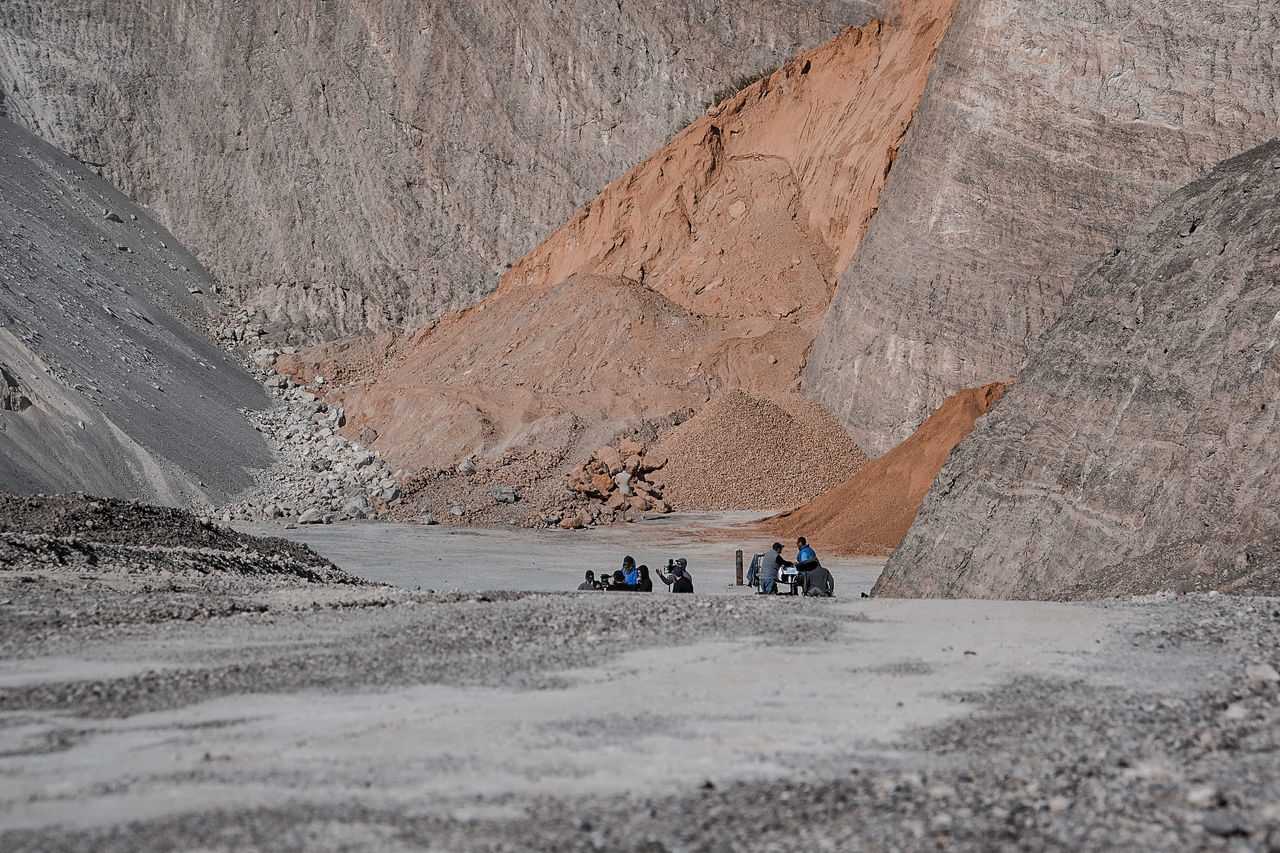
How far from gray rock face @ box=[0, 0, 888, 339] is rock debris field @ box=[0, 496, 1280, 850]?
37.3 meters

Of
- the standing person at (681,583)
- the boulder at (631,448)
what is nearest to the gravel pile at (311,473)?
the boulder at (631,448)

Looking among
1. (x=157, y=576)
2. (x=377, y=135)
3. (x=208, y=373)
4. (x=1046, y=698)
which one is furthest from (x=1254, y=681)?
(x=377, y=135)

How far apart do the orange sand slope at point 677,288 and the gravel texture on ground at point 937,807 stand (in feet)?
89.6

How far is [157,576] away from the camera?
14281mm

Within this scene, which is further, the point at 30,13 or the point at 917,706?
the point at 30,13

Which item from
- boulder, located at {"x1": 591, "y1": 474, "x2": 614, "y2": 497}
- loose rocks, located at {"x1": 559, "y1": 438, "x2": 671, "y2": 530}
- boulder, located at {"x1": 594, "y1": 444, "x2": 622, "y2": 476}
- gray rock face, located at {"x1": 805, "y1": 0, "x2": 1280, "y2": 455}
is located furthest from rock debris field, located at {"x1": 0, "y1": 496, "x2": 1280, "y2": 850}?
gray rock face, located at {"x1": 805, "y1": 0, "x2": 1280, "y2": 455}

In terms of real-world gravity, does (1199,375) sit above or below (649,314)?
below

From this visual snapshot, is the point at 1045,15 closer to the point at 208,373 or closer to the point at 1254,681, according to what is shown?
the point at 208,373

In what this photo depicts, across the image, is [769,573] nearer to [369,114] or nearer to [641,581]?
[641,581]

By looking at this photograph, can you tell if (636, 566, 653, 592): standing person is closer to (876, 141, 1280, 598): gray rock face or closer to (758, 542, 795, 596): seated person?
(758, 542, 795, 596): seated person

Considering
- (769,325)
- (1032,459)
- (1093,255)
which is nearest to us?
(1032,459)

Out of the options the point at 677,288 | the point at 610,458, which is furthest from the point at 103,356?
the point at 677,288

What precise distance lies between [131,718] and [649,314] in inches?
1298

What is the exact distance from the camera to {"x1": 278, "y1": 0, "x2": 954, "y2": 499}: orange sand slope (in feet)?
119
